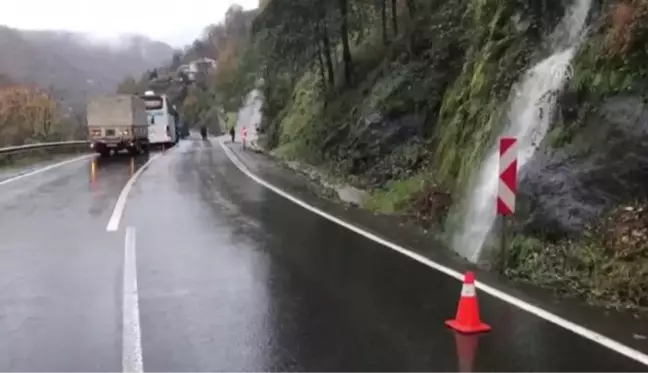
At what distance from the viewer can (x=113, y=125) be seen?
4238cm

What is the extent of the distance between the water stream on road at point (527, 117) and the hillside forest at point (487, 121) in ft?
0.59

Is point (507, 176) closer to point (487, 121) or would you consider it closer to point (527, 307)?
point (527, 307)

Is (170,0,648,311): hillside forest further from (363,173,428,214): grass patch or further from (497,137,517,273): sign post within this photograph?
(497,137,517,273): sign post

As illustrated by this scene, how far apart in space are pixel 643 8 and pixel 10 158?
29.6 meters

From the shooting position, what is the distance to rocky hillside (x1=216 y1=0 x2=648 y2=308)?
9.33 meters

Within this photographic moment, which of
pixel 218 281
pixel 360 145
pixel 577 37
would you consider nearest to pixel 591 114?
pixel 577 37

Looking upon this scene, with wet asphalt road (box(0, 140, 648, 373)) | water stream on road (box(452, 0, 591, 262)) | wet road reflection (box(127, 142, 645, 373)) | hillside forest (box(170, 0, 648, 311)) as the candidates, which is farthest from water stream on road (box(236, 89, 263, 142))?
wet road reflection (box(127, 142, 645, 373))

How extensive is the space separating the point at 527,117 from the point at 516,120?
0.37m

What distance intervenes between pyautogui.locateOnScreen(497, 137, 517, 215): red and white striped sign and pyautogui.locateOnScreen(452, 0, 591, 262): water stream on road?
1.15 metres

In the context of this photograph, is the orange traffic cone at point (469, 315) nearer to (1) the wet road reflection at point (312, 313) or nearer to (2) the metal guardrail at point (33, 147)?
(1) the wet road reflection at point (312, 313)

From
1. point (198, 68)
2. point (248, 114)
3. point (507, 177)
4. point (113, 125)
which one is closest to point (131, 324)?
point (507, 177)

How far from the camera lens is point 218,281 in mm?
9461

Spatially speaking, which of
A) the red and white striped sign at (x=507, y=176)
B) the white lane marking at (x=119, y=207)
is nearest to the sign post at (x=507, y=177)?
the red and white striped sign at (x=507, y=176)

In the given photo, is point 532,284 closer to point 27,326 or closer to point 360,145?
point 27,326
